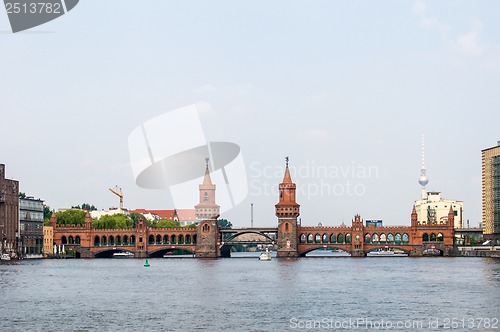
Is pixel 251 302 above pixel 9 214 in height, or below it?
below

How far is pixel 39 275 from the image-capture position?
437ft

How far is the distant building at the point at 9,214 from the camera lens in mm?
188500

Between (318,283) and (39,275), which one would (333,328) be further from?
(39,275)

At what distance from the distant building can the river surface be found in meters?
57.4

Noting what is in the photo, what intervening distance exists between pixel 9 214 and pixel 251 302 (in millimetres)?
116057

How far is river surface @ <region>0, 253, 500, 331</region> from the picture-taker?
230 ft

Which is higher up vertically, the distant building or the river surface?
the distant building

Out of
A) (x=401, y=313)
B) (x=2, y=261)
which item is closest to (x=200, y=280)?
(x=401, y=313)

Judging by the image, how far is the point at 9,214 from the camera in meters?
193

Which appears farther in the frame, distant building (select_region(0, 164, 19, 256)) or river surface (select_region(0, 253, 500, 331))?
distant building (select_region(0, 164, 19, 256))

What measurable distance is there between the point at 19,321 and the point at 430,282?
58.6 metres

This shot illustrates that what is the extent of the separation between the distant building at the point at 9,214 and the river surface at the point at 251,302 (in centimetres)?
5735

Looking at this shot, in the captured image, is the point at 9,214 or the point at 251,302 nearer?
the point at 251,302

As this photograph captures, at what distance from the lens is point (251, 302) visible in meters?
88.1
